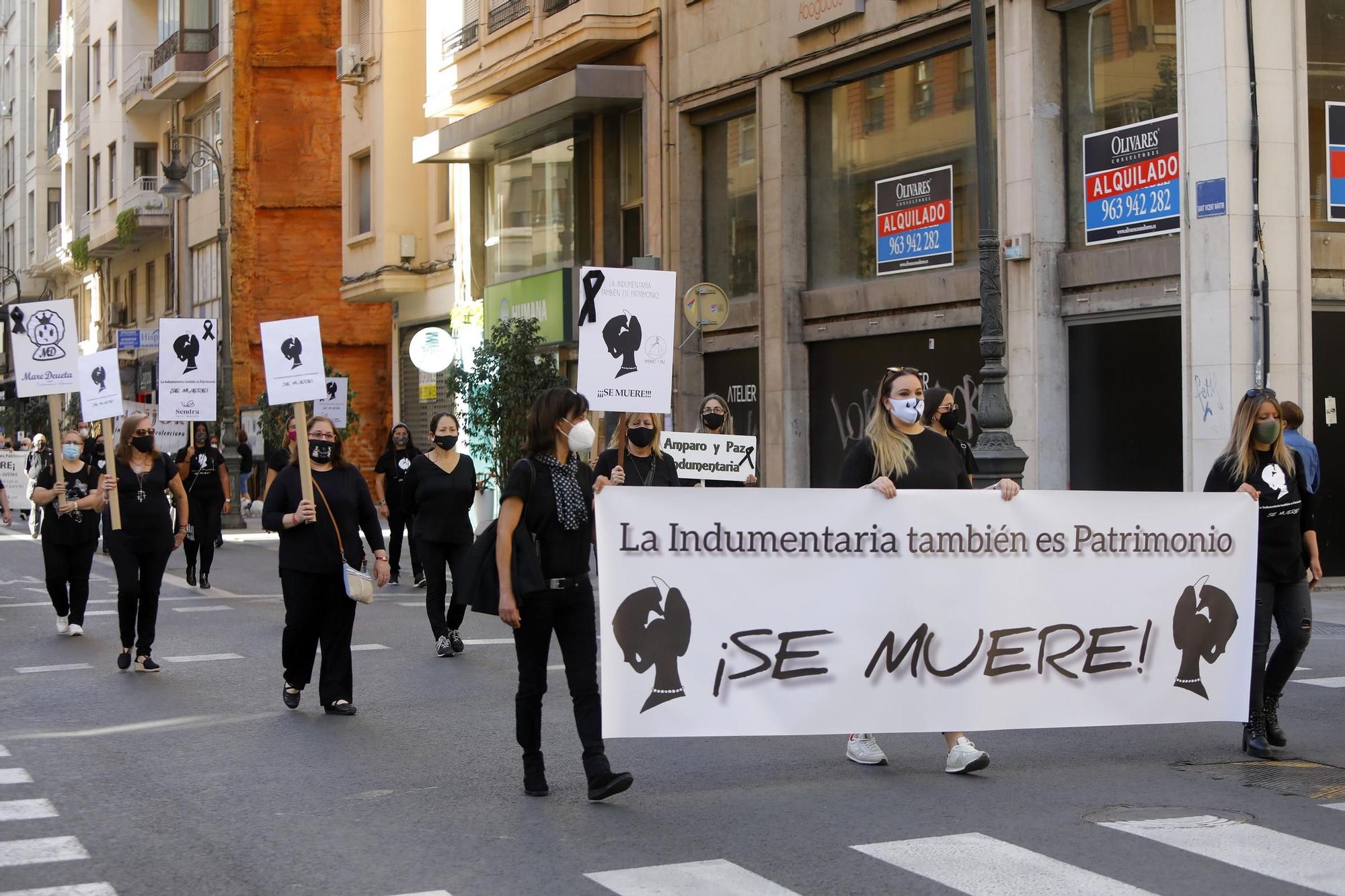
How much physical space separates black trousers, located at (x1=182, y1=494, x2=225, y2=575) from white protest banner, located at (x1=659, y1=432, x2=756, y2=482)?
5.88m

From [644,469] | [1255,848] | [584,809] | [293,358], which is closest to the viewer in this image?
[1255,848]

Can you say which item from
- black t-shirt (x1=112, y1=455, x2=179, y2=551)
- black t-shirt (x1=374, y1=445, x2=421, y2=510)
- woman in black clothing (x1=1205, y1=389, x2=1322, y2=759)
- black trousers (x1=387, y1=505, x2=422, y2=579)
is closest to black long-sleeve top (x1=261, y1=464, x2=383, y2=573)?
black t-shirt (x1=112, y1=455, x2=179, y2=551)

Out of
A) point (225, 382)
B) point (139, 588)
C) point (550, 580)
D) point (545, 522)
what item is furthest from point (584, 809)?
point (225, 382)

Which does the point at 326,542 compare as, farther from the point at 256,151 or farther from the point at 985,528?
the point at 256,151

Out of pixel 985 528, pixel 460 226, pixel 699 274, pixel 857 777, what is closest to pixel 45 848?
pixel 857 777

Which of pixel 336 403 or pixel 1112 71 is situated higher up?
pixel 1112 71

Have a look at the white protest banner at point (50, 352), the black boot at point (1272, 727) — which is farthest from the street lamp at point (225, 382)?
the black boot at point (1272, 727)

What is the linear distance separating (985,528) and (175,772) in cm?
397

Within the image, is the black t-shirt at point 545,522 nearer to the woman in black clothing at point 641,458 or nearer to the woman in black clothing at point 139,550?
the woman in black clothing at point 641,458

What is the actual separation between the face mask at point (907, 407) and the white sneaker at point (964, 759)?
149 cm

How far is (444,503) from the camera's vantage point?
44.5ft

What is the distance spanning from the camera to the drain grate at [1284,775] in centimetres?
771

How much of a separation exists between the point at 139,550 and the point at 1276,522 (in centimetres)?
772

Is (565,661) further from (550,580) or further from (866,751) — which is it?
(866,751)
